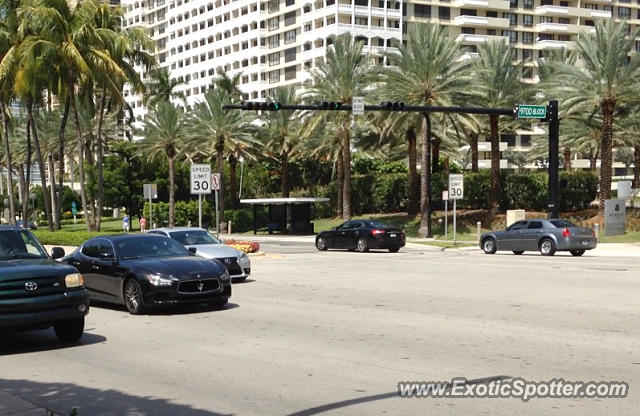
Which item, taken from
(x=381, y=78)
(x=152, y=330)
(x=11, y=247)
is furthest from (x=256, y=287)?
(x=381, y=78)

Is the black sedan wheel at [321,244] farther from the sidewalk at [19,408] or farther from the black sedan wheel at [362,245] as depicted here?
the sidewalk at [19,408]

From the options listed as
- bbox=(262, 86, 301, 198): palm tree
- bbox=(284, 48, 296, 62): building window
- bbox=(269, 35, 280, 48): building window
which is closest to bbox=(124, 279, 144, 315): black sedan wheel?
bbox=(262, 86, 301, 198): palm tree

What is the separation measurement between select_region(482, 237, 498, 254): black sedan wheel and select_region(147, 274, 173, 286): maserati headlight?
71.2 ft

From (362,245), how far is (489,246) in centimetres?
532

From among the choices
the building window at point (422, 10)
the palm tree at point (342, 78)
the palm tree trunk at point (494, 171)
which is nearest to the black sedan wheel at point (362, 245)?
the palm tree trunk at point (494, 171)

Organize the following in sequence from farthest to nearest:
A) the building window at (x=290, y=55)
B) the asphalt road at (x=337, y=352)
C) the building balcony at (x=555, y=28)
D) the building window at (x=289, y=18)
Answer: the building balcony at (x=555, y=28) → the building window at (x=290, y=55) → the building window at (x=289, y=18) → the asphalt road at (x=337, y=352)

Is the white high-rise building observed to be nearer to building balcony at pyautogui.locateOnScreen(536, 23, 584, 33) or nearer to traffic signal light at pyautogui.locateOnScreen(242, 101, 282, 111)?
building balcony at pyautogui.locateOnScreen(536, 23, 584, 33)

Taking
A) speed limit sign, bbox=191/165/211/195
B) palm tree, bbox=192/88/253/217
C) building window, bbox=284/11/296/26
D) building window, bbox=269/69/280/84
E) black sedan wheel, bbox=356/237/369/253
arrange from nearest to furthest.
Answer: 1. speed limit sign, bbox=191/165/211/195
2. black sedan wheel, bbox=356/237/369/253
3. palm tree, bbox=192/88/253/217
4. building window, bbox=284/11/296/26
5. building window, bbox=269/69/280/84

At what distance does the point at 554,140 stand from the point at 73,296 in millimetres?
28334

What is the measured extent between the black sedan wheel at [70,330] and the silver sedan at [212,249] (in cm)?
781

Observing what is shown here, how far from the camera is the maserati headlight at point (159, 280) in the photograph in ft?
45.3

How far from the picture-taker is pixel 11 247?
11711 mm

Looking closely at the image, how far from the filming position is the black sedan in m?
33.7

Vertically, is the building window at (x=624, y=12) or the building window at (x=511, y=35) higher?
the building window at (x=624, y=12)
